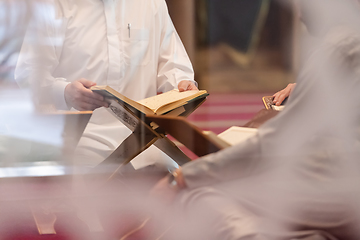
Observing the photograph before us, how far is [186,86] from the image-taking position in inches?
51.2

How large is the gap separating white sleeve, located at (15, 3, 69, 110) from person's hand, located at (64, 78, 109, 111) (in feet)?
0.21

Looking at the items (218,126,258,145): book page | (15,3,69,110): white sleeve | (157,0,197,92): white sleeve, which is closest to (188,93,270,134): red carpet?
(157,0,197,92): white sleeve

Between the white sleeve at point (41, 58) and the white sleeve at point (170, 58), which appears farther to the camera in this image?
the white sleeve at point (170, 58)

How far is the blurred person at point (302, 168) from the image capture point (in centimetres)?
75

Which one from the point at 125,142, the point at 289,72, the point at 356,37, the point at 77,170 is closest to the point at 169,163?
the point at 125,142

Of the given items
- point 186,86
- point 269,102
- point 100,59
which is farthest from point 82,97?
point 269,102

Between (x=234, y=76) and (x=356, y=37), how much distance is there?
0.48m

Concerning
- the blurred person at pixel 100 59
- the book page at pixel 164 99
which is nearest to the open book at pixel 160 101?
the book page at pixel 164 99

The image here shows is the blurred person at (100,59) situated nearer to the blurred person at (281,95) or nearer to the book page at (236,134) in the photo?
the blurred person at (281,95)

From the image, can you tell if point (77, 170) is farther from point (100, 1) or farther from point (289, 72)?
point (289, 72)

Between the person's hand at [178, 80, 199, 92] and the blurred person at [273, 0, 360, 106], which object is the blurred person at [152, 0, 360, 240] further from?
the person's hand at [178, 80, 199, 92]

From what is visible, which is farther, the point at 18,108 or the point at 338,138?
the point at 18,108

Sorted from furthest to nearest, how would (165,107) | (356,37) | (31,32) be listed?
1. (31,32)
2. (165,107)
3. (356,37)

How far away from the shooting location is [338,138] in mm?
792
